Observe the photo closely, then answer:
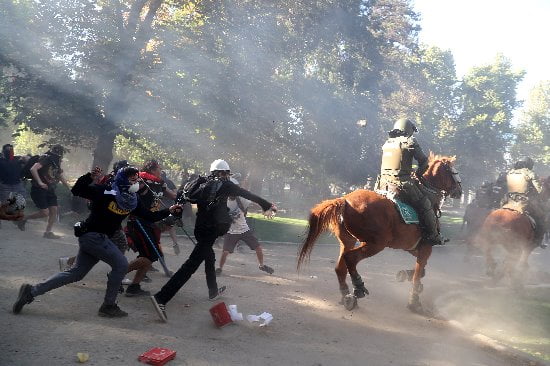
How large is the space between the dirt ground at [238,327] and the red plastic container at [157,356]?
89 mm

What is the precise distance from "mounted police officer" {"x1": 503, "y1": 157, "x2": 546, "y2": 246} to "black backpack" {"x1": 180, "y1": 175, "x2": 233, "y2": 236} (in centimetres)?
650

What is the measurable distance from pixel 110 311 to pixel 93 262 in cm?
62

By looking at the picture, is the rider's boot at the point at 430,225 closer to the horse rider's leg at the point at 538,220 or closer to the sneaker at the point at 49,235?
the horse rider's leg at the point at 538,220

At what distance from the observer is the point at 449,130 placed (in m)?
39.1

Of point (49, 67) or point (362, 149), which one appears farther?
point (362, 149)

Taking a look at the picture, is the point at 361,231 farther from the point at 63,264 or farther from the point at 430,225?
the point at 63,264

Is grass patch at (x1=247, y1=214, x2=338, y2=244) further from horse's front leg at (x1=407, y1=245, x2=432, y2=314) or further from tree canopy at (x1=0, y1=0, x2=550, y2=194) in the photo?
horse's front leg at (x1=407, y1=245, x2=432, y2=314)

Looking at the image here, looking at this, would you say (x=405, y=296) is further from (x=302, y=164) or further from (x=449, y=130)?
(x=449, y=130)

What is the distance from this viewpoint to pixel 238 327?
224 inches

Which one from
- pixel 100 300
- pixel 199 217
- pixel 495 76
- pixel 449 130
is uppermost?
pixel 495 76

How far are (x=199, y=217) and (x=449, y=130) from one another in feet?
120

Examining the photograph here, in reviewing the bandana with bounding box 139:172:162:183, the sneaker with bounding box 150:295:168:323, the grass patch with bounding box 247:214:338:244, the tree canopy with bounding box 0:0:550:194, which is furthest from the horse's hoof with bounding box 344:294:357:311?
the tree canopy with bounding box 0:0:550:194

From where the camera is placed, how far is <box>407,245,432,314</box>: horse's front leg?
716 centimetres

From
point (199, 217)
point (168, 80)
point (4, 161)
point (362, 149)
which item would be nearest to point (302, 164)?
point (362, 149)
